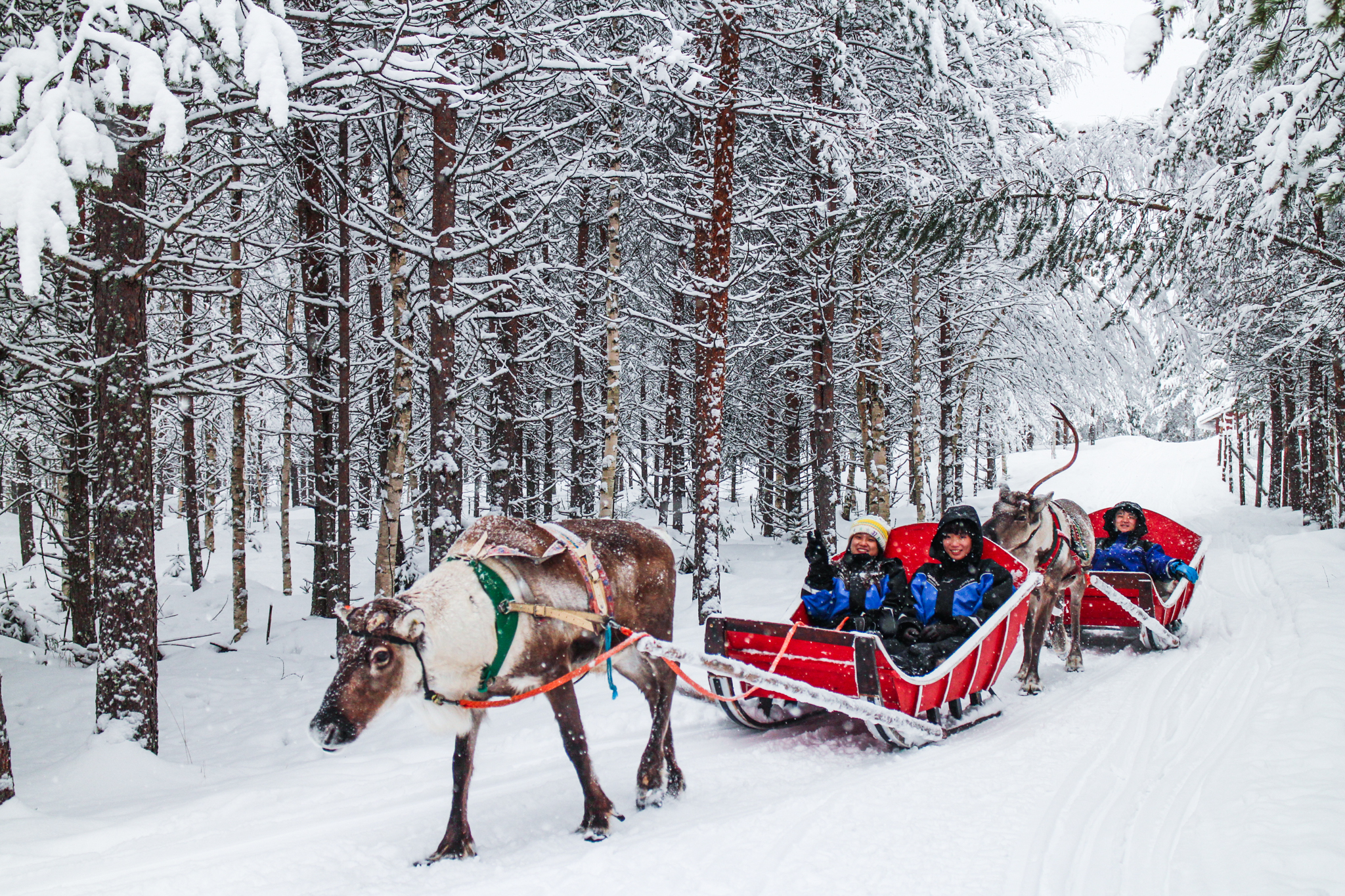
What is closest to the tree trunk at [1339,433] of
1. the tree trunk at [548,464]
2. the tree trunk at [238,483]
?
the tree trunk at [548,464]

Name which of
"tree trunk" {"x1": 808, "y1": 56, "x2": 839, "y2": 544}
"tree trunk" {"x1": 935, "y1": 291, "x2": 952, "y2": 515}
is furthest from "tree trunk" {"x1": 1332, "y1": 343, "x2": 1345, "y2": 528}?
"tree trunk" {"x1": 808, "y1": 56, "x2": 839, "y2": 544}

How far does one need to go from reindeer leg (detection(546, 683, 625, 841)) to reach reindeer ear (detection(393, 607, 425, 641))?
0.83 metres

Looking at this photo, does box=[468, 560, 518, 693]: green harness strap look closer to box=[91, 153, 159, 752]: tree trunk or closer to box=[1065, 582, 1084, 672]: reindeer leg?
box=[91, 153, 159, 752]: tree trunk

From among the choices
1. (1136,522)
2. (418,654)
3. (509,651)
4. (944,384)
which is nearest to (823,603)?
(509,651)

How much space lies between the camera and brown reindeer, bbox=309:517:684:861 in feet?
11.2

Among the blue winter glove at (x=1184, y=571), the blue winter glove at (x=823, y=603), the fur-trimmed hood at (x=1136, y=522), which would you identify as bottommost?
the blue winter glove at (x=1184, y=571)

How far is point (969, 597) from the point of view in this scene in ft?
19.8

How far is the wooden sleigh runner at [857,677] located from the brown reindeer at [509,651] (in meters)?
0.71

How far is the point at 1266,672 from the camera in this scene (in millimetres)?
6730

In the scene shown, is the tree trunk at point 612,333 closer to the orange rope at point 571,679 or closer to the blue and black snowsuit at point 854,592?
the blue and black snowsuit at point 854,592

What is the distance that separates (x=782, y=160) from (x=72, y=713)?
1194 centimetres

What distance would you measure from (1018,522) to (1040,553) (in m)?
0.43

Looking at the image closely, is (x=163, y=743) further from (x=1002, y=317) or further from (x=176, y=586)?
(x=1002, y=317)

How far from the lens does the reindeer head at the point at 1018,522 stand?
7.46 meters
